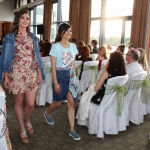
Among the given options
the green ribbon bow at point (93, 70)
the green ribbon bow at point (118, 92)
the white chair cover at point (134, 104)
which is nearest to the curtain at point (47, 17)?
the green ribbon bow at point (93, 70)

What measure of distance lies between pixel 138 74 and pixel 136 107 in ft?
1.88

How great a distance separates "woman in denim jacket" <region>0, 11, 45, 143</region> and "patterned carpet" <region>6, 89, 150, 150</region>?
173mm

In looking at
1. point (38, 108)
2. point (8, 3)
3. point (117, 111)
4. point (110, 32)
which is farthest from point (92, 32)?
point (8, 3)

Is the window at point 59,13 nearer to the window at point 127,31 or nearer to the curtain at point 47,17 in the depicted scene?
the curtain at point 47,17

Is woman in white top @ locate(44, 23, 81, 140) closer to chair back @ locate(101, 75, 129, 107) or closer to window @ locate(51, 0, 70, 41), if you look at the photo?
chair back @ locate(101, 75, 129, 107)

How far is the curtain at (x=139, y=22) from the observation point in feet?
17.0

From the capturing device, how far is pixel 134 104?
3.01m

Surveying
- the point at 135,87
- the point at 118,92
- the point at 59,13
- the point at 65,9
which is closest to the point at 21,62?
the point at 118,92

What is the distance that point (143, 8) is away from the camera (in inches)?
203

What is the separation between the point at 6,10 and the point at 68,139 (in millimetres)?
14067

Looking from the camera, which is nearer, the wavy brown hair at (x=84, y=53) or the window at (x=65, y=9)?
the wavy brown hair at (x=84, y=53)

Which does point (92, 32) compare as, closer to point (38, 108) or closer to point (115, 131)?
point (38, 108)

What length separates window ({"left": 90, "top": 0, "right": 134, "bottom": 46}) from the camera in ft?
20.0

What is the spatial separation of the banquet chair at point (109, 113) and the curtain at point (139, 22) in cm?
313
